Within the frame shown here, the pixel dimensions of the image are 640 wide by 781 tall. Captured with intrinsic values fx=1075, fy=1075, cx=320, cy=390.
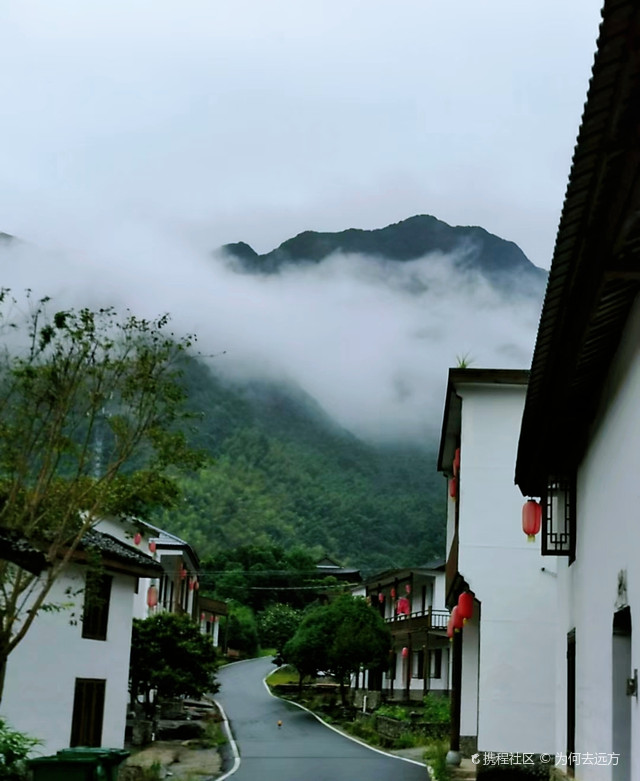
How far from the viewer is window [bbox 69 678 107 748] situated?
1981cm

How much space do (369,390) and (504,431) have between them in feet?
529

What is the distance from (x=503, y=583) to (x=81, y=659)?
26.2 ft

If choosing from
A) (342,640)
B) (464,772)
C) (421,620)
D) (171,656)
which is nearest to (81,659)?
(464,772)

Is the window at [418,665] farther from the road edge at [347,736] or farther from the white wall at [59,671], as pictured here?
the white wall at [59,671]

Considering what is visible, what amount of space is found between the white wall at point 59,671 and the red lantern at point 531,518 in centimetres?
835

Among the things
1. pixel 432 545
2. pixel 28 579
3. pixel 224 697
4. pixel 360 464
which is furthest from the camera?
pixel 360 464

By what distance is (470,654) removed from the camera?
2214cm

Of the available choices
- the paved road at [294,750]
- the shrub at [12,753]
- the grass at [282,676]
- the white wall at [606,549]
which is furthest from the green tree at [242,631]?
the white wall at [606,549]

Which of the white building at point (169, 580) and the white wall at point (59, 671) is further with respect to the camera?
the white building at point (169, 580)

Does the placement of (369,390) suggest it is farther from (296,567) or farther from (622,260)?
(622,260)

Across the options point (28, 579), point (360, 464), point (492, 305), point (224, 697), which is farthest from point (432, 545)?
point (492, 305)

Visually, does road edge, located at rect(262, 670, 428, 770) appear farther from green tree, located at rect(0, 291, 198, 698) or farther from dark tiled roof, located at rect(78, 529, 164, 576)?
green tree, located at rect(0, 291, 198, 698)

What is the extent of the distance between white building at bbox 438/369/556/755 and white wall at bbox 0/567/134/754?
275 inches

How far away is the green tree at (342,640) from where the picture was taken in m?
37.9
